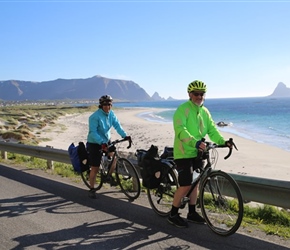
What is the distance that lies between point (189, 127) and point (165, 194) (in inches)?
57.9

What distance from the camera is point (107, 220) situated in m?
5.35

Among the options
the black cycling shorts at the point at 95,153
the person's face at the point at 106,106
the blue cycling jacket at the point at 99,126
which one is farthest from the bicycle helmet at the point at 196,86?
the black cycling shorts at the point at 95,153

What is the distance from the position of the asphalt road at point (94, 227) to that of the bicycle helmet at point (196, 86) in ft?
6.78

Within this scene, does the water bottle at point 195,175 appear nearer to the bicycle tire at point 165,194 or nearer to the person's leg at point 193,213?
the person's leg at point 193,213

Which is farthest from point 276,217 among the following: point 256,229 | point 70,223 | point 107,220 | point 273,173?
point 273,173

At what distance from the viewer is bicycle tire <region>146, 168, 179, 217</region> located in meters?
5.48

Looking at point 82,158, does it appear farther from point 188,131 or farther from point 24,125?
point 24,125

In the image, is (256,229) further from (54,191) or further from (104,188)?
(54,191)

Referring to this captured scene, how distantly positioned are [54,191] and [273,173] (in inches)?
409

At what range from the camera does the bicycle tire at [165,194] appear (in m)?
5.48

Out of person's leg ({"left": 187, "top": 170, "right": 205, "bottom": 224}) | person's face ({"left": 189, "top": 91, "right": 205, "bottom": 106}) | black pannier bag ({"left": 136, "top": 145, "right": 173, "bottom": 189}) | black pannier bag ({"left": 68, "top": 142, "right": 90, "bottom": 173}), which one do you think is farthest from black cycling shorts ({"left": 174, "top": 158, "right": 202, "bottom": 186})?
black pannier bag ({"left": 68, "top": 142, "right": 90, "bottom": 173})

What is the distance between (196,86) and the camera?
4.80 m

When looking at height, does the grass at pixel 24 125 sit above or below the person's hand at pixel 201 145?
below

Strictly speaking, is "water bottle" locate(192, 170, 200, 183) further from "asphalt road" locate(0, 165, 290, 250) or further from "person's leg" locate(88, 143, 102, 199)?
"person's leg" locate(88, 143, 102, 199)
